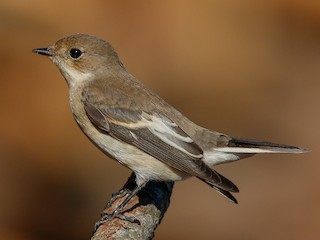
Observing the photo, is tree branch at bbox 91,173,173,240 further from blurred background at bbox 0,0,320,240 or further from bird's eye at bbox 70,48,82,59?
blurred background at bbox 0,0,320,240

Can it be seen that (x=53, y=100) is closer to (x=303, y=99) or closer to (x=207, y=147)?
(x=303, y=99)

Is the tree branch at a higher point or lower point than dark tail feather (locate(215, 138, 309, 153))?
lower

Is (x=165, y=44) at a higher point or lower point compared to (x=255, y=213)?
higher

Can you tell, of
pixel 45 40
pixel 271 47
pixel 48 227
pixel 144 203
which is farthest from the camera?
pixel 271 47

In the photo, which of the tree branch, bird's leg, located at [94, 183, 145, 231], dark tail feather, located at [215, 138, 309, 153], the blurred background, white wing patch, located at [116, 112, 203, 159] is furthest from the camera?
the blurred background

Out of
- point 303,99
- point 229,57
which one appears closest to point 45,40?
point 229,57

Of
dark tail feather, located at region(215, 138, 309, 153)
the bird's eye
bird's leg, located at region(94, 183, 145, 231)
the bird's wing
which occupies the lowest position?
bird's leg, located at region(94, 183, 145, 231)

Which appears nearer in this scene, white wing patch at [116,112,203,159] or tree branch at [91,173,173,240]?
tree branch at [91,173,173,240]

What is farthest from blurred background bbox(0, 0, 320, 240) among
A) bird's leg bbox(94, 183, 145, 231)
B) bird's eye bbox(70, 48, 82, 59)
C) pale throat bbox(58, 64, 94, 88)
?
bird's leg bbox(94, 183, 145, 231)
